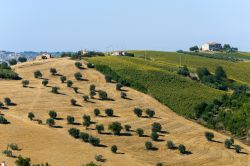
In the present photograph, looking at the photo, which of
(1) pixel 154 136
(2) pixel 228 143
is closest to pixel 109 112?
(1) pixel 154 136

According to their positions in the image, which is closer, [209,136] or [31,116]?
[31,116]

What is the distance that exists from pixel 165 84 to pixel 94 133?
155 ft

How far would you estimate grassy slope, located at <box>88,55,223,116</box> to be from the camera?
126m

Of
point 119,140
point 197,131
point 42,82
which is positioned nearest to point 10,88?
point 42,82

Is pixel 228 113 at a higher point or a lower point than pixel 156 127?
higher

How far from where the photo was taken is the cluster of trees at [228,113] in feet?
371

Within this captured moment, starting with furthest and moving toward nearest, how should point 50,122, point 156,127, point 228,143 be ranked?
point 156,127, point 228,143, point 50,122

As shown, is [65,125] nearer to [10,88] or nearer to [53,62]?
[10,88]

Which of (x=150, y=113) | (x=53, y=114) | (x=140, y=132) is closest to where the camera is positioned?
(x=140, y=132)

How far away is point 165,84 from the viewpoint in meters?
139

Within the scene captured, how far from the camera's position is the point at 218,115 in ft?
390

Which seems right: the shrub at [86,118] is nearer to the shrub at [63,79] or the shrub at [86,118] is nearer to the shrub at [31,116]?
the shrub at [31,116]

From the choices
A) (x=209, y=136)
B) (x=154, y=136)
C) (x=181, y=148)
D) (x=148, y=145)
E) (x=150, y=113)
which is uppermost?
(x=150, y=113)

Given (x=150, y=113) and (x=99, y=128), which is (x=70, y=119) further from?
(x=150, y=113)
